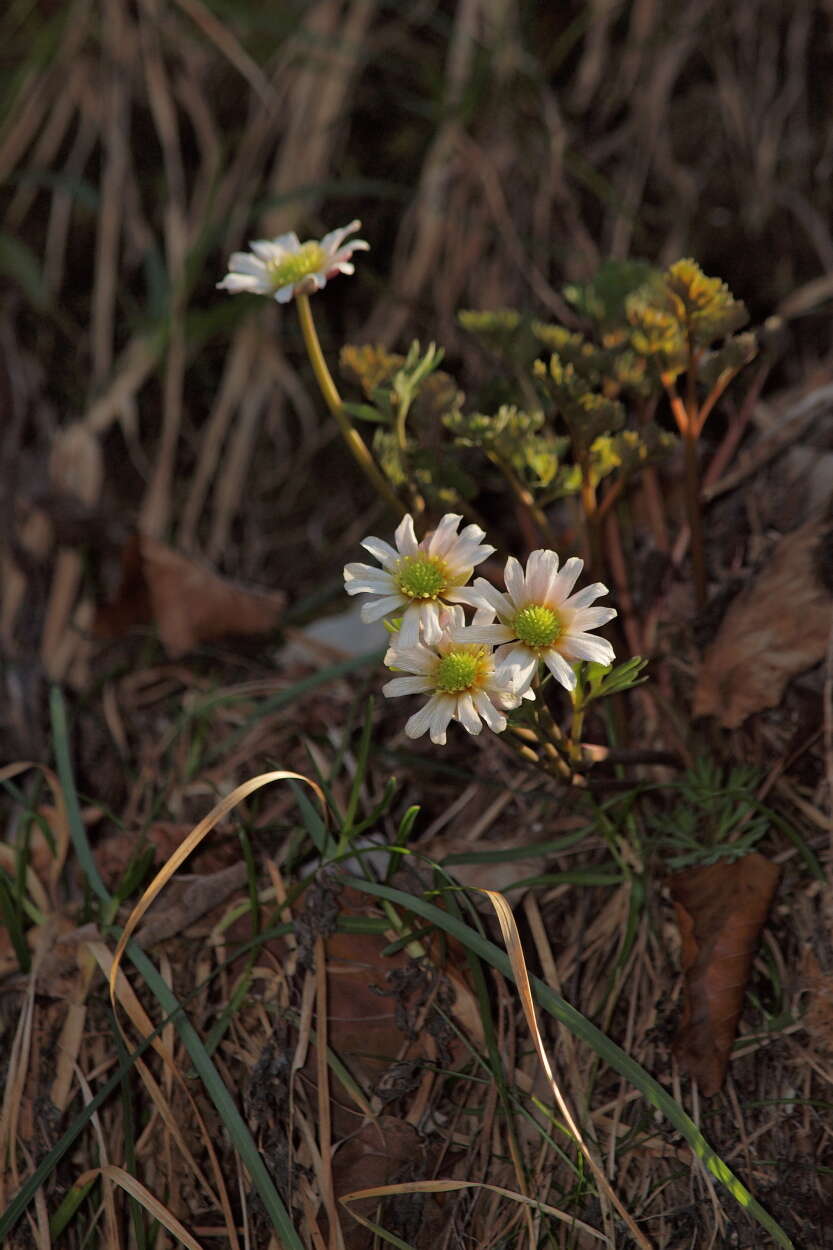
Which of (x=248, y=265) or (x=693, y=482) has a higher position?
(x=248, y=265)

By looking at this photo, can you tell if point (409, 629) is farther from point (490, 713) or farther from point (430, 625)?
point (490, 713)

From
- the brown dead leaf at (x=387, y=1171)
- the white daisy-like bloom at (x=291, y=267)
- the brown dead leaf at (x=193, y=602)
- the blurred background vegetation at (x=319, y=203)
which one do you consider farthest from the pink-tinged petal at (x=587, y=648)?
the blurred background vegetation at (x=319, y=203)

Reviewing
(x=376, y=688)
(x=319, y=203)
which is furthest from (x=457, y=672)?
(x=319, y=203)

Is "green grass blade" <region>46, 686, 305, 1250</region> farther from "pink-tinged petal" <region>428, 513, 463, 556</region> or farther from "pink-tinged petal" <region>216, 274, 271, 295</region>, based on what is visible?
"pink-tinged petal" <region>216, 274, 271, 295</region>

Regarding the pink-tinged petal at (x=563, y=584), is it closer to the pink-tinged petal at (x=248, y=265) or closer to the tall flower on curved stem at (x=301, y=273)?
the tall flower on curved stem at (x=301, y=273)

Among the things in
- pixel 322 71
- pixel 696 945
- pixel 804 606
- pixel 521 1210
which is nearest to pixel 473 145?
pixel 322 71

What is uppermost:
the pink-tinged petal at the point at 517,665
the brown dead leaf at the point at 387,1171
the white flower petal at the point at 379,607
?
the white flower petal at the point at 379,607
